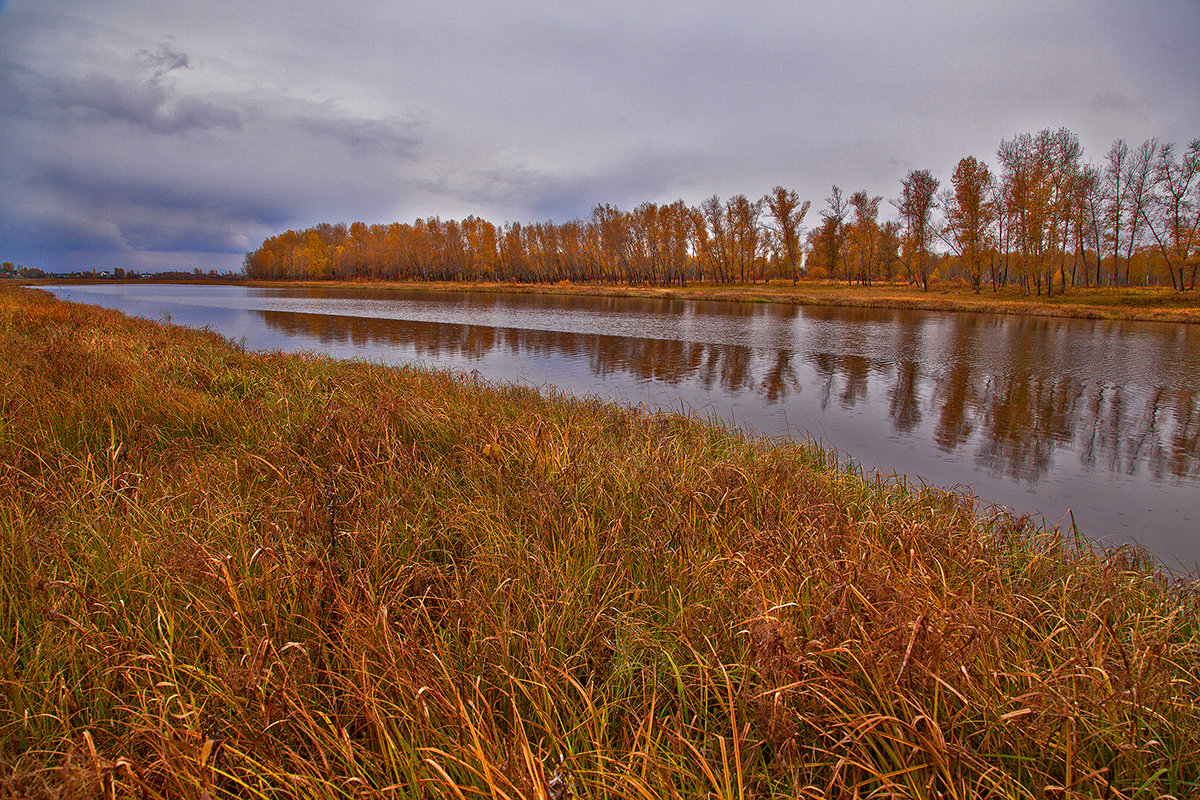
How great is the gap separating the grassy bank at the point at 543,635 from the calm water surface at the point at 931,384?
10.6ft

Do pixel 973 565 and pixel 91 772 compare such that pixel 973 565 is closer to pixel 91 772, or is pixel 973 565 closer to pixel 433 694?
pixel 433 694

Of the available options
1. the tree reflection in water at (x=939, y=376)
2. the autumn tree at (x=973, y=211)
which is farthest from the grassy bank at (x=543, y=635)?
the autumn tree at (x=973, y=211)

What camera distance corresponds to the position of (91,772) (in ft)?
4.96

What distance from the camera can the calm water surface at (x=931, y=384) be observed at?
7008 mm

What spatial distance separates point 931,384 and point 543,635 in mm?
14069

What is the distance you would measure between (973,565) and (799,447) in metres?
3.01

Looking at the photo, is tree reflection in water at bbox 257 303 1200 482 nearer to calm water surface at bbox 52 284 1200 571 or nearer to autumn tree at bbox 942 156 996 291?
calm water surface at bbox 52 284 1200 571

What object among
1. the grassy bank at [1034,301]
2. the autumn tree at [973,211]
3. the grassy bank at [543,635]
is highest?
the autumn tree at [973,211]

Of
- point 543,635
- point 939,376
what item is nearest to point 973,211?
point 939,376

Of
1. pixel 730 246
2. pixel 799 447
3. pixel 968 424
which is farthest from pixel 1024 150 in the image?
pixel 799 447

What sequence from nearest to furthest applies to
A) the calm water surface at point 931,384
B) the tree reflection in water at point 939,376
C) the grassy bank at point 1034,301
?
the calm water surface at point 931,384 → the tree reflection in water at point 939,376 → the grassy bank at point 1034,301

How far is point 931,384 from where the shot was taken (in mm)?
13414

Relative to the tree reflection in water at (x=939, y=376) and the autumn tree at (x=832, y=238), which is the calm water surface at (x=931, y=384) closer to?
the tree reflection in water at (x=939, y=376)

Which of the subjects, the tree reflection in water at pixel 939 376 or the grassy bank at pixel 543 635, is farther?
the tree reflection in water at pixel 939 376
